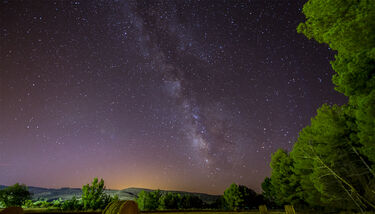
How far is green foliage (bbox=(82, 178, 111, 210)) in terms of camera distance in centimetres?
4000

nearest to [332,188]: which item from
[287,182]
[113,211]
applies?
[113,211]

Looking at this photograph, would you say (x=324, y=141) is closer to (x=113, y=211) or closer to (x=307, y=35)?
(x=307, y=35)

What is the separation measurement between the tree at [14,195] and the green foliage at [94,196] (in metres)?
33.4

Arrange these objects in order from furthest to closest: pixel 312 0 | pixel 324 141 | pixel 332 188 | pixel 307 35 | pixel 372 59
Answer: pixel 324 141
pixel 332 188
pixel 307 35
pixel 312 0
pixel 372 59

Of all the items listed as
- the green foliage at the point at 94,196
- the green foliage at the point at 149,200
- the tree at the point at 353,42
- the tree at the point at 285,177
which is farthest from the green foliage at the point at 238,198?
the tree at the point at 353,42

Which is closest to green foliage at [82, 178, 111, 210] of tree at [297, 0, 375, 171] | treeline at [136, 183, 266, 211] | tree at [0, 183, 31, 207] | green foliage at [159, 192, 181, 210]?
treeline at [136, 183, 266, 211]

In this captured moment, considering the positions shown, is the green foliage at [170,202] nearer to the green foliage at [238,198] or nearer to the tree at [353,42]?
the green foliage at [238,198]

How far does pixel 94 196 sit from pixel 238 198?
38410 millimetres

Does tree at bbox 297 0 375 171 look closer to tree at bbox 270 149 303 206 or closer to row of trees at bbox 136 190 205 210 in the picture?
tree at bbox 270 149 303 206

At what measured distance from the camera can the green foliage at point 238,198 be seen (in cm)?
5640

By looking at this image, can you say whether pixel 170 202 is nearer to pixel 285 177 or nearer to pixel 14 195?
pixel 285 177

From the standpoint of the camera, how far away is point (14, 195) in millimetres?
58625

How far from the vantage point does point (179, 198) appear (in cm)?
6331

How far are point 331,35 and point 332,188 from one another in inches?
496
